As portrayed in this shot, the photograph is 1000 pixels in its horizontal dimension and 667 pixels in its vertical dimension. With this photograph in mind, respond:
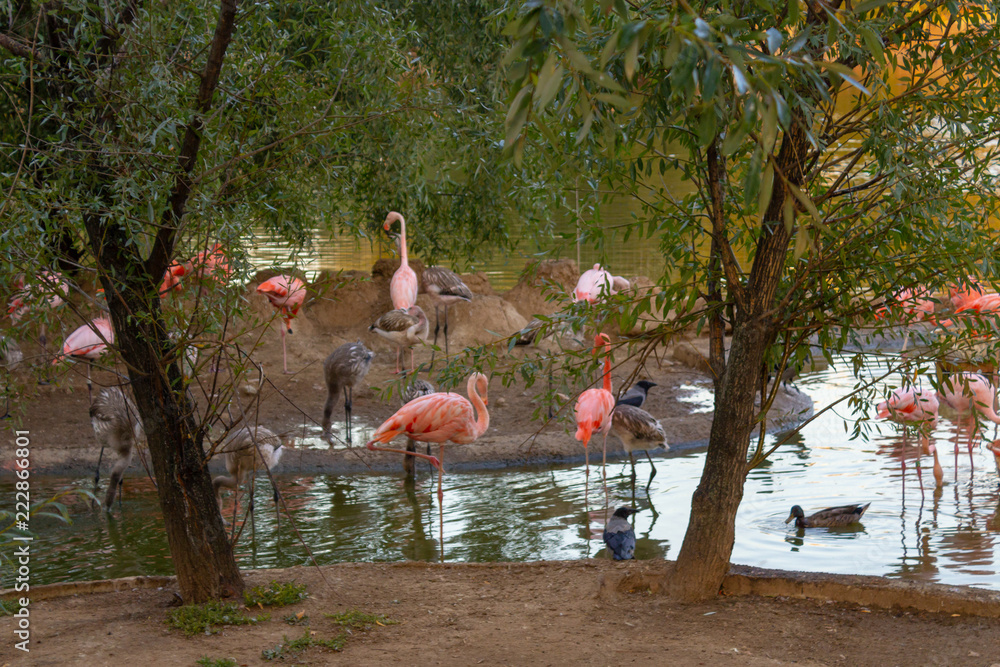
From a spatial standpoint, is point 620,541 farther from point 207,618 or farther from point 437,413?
point 207,618

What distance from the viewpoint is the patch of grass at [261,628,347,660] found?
351 cm

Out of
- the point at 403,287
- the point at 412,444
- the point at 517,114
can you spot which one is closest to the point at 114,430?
the point at 412,444

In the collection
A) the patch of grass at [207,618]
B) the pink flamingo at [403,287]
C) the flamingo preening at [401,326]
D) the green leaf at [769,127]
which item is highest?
the pink flamingo at [403,287]

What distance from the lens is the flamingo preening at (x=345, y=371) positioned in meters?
8.62

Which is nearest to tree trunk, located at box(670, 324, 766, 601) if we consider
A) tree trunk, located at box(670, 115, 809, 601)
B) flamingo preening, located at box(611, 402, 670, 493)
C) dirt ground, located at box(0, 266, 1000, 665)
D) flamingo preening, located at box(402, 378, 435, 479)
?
tree trunk, located at box(670, 115, 809, 601)

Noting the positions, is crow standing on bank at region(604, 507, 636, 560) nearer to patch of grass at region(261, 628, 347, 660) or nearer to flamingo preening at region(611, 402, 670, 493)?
flamingo preening at region(611, 402, 670, 493)

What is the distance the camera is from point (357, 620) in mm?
3934

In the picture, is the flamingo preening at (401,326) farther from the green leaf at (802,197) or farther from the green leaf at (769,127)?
the green leaf at (769,127)

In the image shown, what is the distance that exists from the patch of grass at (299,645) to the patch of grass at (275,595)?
47cm

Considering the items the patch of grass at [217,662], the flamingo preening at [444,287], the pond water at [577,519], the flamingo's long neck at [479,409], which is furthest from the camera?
the flamingo preening at [444,287]

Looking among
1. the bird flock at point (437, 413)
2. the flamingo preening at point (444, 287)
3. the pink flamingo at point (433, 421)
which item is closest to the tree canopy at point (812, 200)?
the bird flock at point (437, 413)

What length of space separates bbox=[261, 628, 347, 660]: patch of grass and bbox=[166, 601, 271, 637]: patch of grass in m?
0.34

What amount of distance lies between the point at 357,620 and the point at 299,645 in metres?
0.37

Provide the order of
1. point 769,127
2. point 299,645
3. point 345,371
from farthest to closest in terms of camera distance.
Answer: point 345,371, point 299,645, point 769,127
